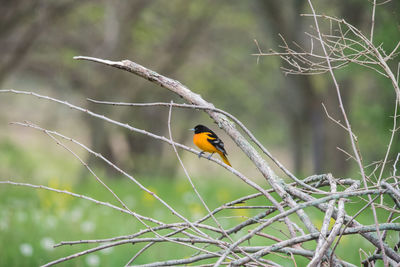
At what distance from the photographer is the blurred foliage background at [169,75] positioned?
1156 centimetres

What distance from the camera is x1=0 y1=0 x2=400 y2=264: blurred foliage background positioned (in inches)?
455

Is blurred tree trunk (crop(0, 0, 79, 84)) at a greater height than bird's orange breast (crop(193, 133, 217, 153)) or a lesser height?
greater

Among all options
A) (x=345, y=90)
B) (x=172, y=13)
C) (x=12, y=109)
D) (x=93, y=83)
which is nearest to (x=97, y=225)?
(x=93, y=83)

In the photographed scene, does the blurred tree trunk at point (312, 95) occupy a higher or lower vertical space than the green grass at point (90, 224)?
higher

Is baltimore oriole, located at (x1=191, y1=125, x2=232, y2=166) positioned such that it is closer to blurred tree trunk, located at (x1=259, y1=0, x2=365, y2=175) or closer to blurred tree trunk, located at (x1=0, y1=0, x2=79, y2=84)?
blurred tree trunk, located at (x1=0, y1=0, x2=79, y2=84)

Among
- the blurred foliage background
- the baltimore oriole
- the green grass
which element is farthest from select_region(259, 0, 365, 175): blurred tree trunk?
the baltimore oriole

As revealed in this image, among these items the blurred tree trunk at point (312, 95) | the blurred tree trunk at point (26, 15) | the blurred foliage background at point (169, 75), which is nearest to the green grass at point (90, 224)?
the blurred foliage background at point (169, 75)

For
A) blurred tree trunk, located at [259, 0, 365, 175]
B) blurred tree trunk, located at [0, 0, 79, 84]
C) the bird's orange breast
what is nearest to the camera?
the bird's orange breast

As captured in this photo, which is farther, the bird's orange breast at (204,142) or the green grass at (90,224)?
the bird's orange breast at (204,142)

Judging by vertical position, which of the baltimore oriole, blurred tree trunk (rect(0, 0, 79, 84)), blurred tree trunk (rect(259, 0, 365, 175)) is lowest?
the baltimore oriole

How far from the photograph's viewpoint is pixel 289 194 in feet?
7.55

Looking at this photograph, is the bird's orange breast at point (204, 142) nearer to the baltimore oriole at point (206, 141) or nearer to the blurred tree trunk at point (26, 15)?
the baltimore oriole at point (206, 141)

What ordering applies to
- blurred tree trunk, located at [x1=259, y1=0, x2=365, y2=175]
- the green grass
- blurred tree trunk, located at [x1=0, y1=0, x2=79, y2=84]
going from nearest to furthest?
1. the green grass
2. blurred tree trunk, located at [x1=0, y1=0, x2=79, y2=84]
3. blurred tree trunk, located at [x1=259, y1=0, x2=365, y2=175]

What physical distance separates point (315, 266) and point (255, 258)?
24cm
